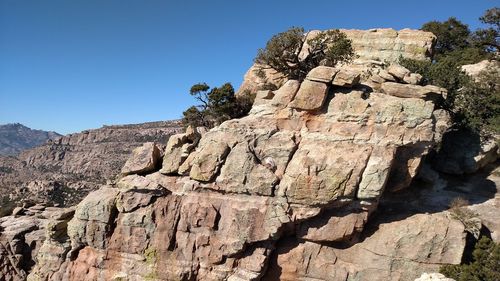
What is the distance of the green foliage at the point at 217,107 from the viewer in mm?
36625

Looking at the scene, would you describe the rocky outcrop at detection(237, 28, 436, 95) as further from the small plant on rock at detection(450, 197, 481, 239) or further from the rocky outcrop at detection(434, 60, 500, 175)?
the small plant on rock at detection(450, 197, 481, 239)

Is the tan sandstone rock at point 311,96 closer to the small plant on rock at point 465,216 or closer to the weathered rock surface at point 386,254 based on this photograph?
the weathered rock surface at point 386,254

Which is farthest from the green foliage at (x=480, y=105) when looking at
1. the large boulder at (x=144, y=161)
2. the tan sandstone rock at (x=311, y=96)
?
the large boulder at (x=144, y=161)

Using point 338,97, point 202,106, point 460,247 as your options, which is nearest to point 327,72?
point 338,97

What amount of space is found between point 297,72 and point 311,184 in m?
16.2

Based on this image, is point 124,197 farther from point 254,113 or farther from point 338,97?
point 338,97

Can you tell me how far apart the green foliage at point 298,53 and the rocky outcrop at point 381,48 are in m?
5.16

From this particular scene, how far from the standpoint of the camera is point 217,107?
3656 centimetres

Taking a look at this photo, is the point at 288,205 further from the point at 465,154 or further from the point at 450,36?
the point at 450,36

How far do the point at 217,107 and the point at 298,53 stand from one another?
32.8ft

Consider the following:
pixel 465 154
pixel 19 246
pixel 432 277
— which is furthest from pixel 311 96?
pixel 19 246

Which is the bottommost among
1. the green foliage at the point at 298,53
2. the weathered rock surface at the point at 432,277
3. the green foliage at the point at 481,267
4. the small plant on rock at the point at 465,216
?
the weathered rock surface at the point at 432,277

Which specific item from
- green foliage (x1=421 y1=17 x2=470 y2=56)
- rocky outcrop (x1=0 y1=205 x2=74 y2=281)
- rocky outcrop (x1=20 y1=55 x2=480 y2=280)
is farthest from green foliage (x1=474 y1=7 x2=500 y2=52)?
rocky outcrop (x1=0 y1=205 x2=74 y2=281)

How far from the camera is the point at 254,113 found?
28500 mm
